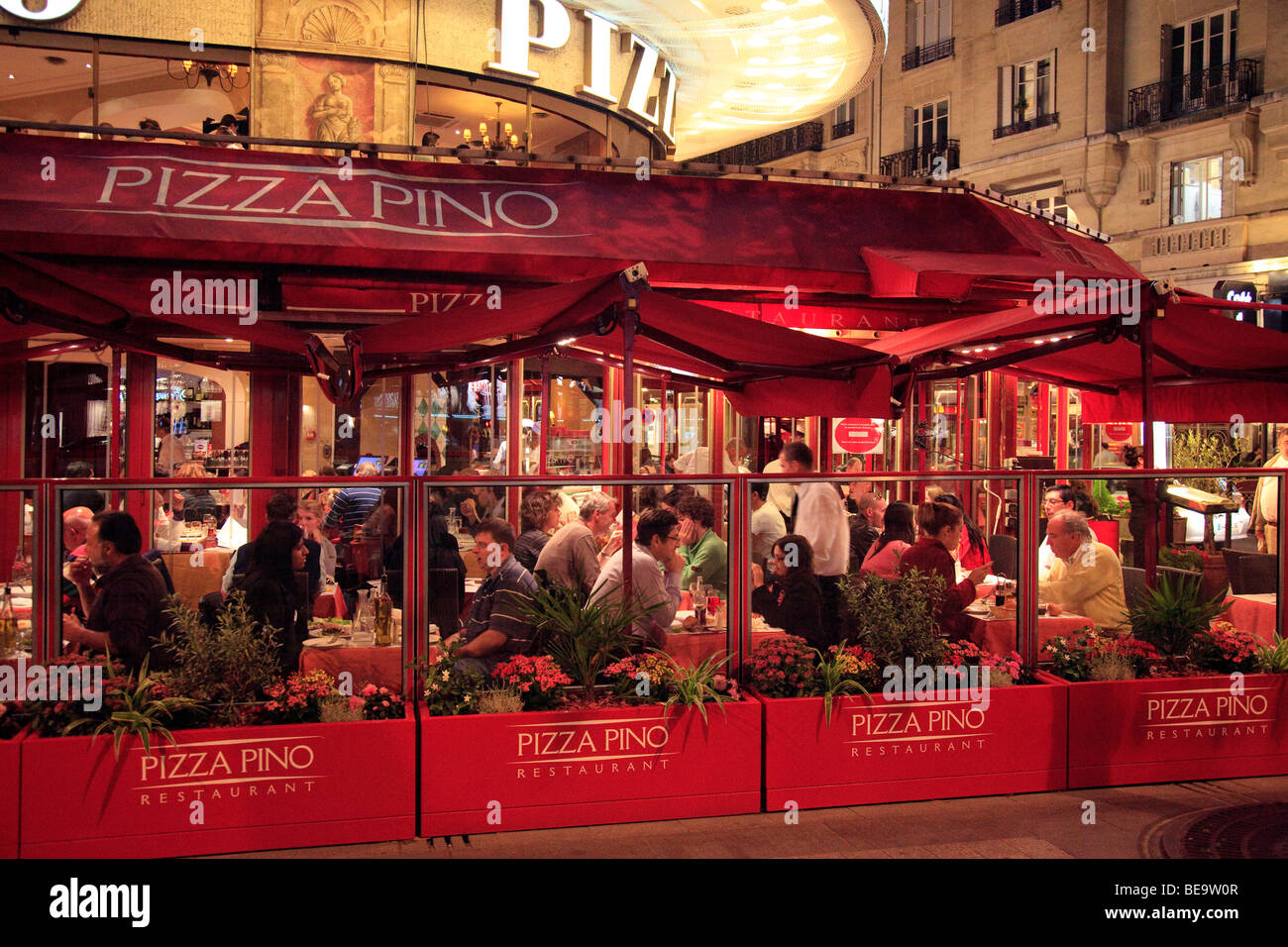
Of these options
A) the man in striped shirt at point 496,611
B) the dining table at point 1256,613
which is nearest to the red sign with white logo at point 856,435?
the dining table at point 1256,613

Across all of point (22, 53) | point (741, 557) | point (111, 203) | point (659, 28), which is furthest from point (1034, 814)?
point (22, 53)

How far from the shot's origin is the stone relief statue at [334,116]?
10.1 meters

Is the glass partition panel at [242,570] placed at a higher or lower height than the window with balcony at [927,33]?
lower

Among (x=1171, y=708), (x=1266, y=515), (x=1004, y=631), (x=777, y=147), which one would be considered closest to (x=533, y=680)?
(x=1004, y=631)

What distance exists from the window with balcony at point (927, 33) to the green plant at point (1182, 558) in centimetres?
2715

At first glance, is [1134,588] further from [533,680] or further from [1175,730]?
[533,680]

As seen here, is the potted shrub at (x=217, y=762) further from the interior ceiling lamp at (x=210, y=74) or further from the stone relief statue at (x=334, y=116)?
the interior ceiling lamp at (x=210, y=74)

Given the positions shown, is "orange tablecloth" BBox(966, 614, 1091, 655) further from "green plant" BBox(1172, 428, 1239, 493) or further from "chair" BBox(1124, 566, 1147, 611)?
"green plant" BBox(1172, 428, 1239, 493)

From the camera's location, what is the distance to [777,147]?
3628 cm

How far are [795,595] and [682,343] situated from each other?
204cm

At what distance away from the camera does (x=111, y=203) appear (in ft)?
28.1

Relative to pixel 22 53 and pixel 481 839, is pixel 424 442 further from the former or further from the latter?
pixel 481 839

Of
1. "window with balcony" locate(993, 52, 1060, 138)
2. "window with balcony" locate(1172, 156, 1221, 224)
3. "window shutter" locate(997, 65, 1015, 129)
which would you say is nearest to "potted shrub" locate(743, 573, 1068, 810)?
"window with balcony" locate(1172, 156, 1221, 224)

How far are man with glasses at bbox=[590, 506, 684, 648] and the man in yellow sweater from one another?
8.52 feet
